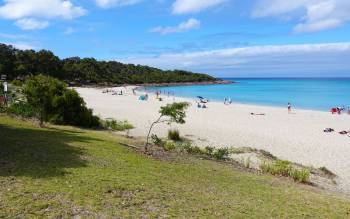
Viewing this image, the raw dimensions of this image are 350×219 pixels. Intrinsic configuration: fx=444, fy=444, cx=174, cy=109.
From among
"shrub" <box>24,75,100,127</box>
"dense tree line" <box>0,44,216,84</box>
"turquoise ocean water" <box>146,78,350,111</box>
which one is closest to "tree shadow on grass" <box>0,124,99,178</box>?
"shrub" <box>24,75,100,127</box>

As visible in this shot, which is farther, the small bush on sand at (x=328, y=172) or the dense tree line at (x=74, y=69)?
the dense tree line at (x=74, y=69)

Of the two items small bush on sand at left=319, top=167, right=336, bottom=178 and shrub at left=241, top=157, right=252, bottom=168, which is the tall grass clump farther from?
small bush on sand at left=319, top=167, right=336, bottom=178

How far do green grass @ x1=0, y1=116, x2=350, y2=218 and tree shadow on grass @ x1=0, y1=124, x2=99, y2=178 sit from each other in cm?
2

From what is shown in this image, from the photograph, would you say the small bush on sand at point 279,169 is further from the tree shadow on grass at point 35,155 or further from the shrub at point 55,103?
the shrub at point 55,103

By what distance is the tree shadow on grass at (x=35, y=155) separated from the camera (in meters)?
9.12

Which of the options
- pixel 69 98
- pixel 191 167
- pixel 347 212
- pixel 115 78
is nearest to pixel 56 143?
pixel 191 167

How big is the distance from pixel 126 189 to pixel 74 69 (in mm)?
96777

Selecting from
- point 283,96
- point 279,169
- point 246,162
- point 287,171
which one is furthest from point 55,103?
point 283,96

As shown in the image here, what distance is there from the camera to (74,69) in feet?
335

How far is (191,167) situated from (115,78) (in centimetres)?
11752

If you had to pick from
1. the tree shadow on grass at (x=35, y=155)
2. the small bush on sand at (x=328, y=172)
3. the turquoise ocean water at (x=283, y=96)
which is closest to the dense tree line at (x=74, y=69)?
the turquoise ocean water at (x=283, y=96)

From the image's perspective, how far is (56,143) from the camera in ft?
41.7

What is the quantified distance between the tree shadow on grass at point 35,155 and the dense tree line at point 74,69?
63.6m

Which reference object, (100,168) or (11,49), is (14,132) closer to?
(100,168)
